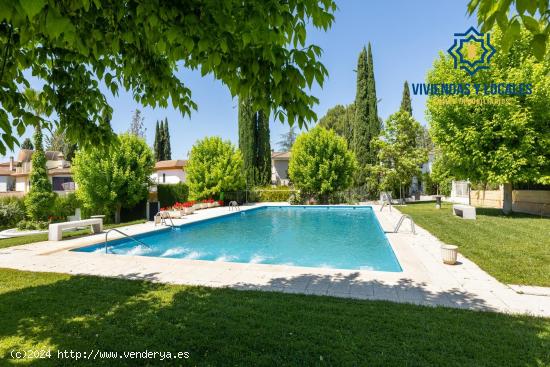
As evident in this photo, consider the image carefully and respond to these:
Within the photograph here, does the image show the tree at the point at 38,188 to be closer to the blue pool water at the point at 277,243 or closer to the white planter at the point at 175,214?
the white planter at the point at 175,214

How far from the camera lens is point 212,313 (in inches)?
172

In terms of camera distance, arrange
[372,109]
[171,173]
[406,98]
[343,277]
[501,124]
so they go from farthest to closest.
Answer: [171,173]
[406,98]
[372,109]
[501,124]
[343,277]

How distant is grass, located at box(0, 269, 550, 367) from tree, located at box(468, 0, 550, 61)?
119 inches

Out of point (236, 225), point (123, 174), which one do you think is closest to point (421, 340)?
point (236, 225)

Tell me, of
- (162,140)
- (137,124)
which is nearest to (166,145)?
(162,140)

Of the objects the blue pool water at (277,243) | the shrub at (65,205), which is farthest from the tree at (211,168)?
the shrub at (65,205)

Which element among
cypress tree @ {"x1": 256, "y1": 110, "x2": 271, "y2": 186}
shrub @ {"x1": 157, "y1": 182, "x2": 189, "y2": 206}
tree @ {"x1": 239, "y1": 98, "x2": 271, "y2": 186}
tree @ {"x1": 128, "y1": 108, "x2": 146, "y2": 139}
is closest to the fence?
cypress tree @ {"x1": 256, "y1": 110, "x2": 271, "y2": 186}

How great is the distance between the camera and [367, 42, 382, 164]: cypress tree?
103 ft

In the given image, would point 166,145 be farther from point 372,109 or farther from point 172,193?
point 372,109

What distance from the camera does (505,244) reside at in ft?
30.0

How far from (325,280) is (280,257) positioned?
4.65 m

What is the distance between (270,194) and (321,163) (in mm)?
7173

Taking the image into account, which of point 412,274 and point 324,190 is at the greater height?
point 324,190

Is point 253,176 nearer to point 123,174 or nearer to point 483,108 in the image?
point 123,174
